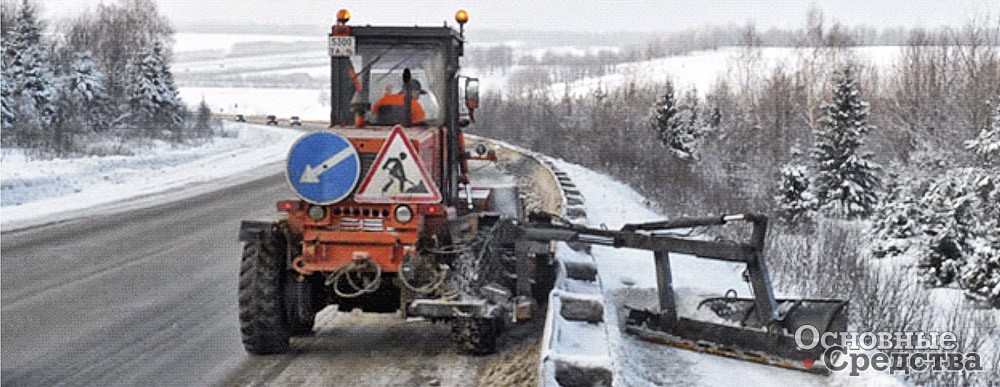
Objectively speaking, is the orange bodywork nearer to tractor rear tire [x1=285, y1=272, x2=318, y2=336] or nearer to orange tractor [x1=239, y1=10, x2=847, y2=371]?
orange tractor [x1=239, y1=10, x2=847, y2=371]

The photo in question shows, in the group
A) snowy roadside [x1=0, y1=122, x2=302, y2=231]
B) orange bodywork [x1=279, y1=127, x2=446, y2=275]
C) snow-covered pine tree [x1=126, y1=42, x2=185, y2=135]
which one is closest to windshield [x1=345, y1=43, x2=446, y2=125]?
orange bodywork [x1=279, y1=127, x2=446, y2=275]

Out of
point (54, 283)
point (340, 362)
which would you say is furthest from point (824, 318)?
point (54, 283)

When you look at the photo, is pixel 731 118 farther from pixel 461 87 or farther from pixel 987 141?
pixel 461 87

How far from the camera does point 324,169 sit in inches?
288

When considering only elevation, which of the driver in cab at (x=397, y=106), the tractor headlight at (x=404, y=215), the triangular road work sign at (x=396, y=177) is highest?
the driver in cab at (x=397, y=106)

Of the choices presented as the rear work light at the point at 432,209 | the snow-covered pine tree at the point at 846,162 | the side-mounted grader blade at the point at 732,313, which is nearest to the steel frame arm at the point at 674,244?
the side-mounted grader blade at the point at 732,313

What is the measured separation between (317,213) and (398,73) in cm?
178

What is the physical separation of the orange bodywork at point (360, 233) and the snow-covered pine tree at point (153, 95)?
46.4m

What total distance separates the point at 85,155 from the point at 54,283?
71.5 ft

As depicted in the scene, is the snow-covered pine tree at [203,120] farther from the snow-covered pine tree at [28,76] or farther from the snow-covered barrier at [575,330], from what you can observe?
the snow-covered barrier at [575,330]

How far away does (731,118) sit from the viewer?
67812 mm

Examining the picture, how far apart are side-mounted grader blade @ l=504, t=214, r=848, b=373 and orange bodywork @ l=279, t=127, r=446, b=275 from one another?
105 cm

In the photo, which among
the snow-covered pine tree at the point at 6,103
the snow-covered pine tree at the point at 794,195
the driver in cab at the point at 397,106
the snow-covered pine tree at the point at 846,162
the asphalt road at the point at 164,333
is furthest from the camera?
the snow-covered pine tree at the point at 6,103

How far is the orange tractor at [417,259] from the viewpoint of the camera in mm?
7312
